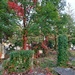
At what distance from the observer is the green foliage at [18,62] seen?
879 cm

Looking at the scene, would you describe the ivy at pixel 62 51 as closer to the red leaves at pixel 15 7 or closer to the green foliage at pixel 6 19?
the green foliage at pixel 6 19

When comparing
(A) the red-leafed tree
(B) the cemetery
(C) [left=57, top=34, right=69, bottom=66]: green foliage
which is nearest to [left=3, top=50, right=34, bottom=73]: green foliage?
(B) the cemetery

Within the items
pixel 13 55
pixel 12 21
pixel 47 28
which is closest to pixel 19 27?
pixel 12 21

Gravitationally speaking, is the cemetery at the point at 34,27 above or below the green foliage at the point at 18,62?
above

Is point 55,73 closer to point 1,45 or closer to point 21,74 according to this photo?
point 21,74

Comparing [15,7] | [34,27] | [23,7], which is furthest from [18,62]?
[23,7]

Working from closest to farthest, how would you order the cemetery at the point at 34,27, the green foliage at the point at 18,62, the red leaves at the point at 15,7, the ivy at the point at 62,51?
the green foliage at the point at 18,62 < the ivy at the point at 62,51 < the cemetery at the point at 34,27 < the red leaves at the point at 15,7

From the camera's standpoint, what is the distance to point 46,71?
8.89 metres

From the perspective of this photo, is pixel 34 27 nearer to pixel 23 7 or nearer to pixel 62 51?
pixel 23 7

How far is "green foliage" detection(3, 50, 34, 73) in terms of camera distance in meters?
8.79

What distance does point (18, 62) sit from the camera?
898 cm

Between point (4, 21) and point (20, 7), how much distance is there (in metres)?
1.45

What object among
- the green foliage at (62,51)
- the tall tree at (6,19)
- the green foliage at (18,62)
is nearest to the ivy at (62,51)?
the green foliage at (62,51)

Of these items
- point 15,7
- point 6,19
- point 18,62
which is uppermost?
point 15,7
